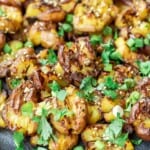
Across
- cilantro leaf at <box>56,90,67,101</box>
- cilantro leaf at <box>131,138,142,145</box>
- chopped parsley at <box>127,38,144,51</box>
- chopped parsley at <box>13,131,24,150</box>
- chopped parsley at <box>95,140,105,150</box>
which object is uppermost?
chopped parsley at <box>127,38,144,51</box>

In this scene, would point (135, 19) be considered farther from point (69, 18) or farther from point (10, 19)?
point (10, 19)

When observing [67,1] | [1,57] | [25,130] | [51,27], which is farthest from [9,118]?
[67,1]

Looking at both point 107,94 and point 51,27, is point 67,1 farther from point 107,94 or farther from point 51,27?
point 107,94

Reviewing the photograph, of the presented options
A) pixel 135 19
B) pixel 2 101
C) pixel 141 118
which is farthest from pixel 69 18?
pixel 141 118

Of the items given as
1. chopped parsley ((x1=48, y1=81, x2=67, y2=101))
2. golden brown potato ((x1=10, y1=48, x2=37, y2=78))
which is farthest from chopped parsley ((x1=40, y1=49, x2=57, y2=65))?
chopped parsley ((x1=48, y1=81, x2=67, y2=101))

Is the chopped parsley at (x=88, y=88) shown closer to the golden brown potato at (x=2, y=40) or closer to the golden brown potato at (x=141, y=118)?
the golden brown potato at (x=141, y=118)

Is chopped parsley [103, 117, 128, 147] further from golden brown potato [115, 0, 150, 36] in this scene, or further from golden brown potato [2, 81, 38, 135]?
golden brown potato [115, 0, 150, 36]

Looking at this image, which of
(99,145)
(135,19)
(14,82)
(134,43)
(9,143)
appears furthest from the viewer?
(135,19)
